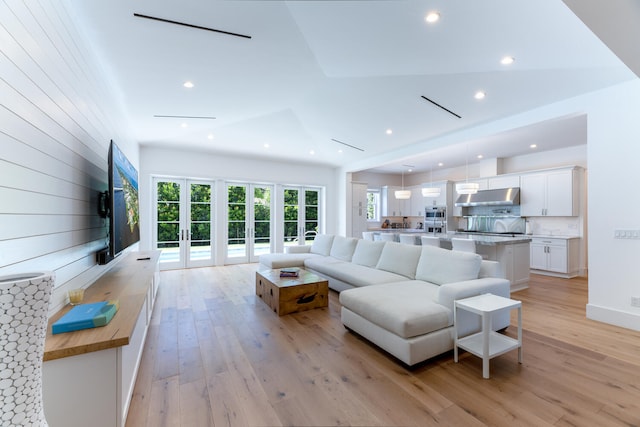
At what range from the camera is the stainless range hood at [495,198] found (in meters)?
6.66

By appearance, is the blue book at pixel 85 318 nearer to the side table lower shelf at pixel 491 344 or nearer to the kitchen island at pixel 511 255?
the side table lower shelf at pixel 491 344

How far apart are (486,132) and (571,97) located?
1147 millimetres

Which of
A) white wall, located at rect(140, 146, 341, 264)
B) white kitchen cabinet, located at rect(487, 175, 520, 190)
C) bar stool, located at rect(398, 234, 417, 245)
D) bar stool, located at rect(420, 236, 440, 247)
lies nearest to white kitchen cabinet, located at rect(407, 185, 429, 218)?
white kitchen cabinet, located at rect(487, 175, 520, 190)

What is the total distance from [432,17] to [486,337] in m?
2.80

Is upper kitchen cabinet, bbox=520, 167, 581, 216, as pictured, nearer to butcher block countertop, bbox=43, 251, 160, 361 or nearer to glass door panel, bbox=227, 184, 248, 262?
glass door panel, bbox=227, 184, 248, 262

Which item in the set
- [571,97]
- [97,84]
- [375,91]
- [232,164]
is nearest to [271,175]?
[232,164]

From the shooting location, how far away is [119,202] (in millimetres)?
2791

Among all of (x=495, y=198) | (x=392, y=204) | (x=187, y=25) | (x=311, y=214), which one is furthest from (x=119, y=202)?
(x=392, y=204)

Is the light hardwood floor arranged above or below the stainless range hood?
below

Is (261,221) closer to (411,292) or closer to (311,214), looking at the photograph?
(311,214)

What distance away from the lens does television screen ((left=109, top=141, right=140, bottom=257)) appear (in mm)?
2531

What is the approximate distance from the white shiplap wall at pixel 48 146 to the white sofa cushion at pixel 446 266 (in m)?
3.47

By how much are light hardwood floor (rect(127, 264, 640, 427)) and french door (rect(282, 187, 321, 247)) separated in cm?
483

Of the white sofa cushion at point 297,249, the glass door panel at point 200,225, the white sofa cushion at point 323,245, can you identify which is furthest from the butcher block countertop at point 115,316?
the glass door panel at point 200,225
